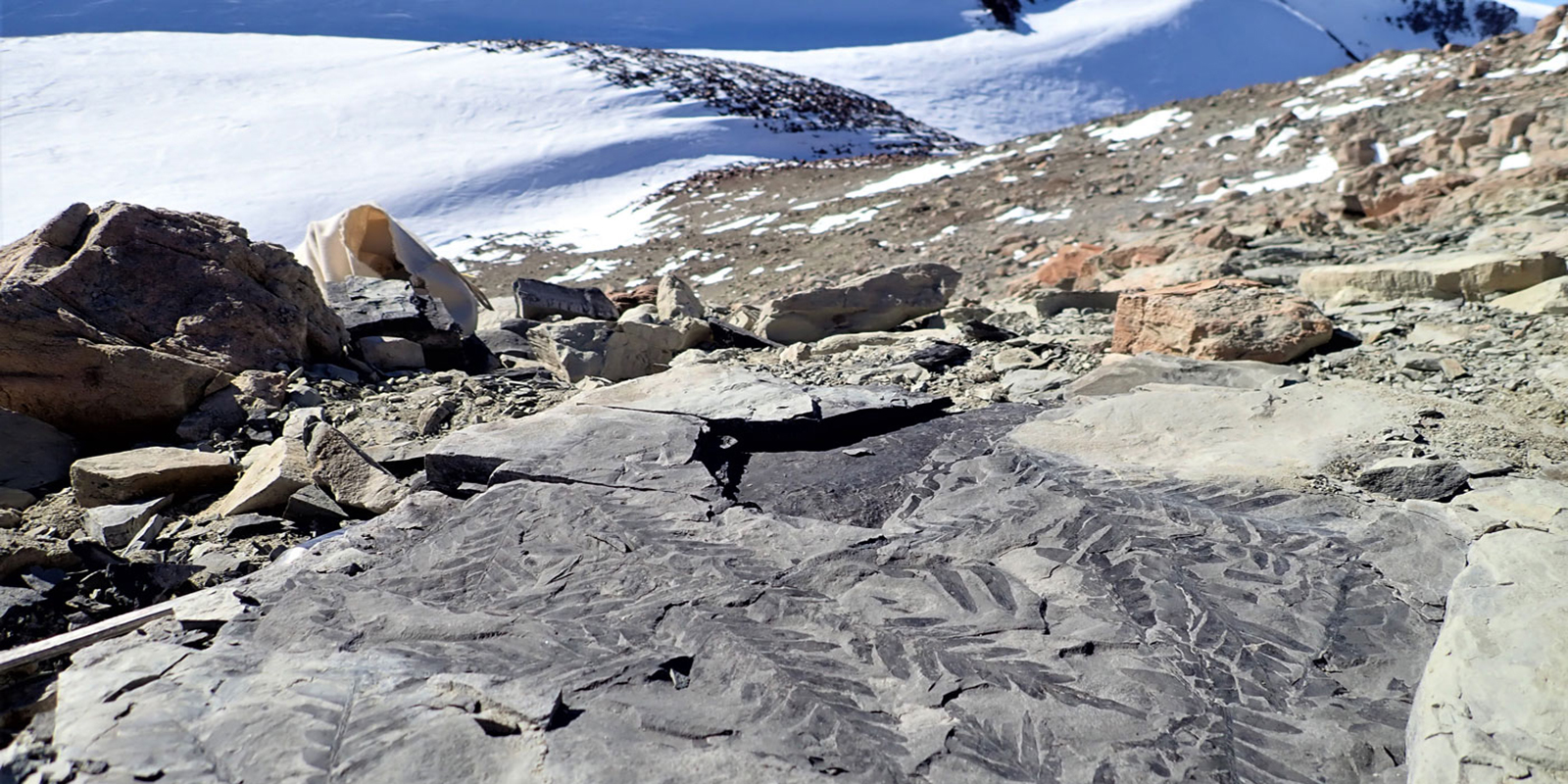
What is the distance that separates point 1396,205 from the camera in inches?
257

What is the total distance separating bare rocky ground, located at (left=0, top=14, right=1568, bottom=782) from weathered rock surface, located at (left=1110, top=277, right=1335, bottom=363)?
0.7 inches

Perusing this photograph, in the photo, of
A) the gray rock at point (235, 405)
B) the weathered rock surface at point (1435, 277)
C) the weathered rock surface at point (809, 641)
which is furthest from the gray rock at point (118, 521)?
the weathered rock surface at point (1435, 277)

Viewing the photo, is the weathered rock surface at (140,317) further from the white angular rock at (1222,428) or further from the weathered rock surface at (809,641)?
the white angular rock at (1222,428)

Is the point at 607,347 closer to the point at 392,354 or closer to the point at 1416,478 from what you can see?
the point at 392,354

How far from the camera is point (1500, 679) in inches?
52.7

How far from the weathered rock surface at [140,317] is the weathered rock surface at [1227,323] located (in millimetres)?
3736

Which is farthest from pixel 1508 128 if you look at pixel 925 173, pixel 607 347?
pixel 607 347

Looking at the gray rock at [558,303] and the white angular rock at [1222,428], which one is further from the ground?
the white angular rock at [1222,428]

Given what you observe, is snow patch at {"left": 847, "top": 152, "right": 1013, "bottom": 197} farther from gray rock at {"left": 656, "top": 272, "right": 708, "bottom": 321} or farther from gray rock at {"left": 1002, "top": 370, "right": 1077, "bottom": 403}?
gray rock at {"left": 1002, "top": 370, "right": 1077, "bottom": 403}

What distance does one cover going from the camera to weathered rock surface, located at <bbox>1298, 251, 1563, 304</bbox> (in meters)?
3.96

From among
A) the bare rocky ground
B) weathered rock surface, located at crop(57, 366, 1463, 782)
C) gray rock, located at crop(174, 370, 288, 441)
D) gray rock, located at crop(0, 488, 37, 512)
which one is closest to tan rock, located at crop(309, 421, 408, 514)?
the bare rocky ground

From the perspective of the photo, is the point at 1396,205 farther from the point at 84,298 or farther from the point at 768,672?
the point at 84,298

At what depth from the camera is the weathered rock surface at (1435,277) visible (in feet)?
13.0

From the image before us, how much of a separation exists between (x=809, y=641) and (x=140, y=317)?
319 cm
